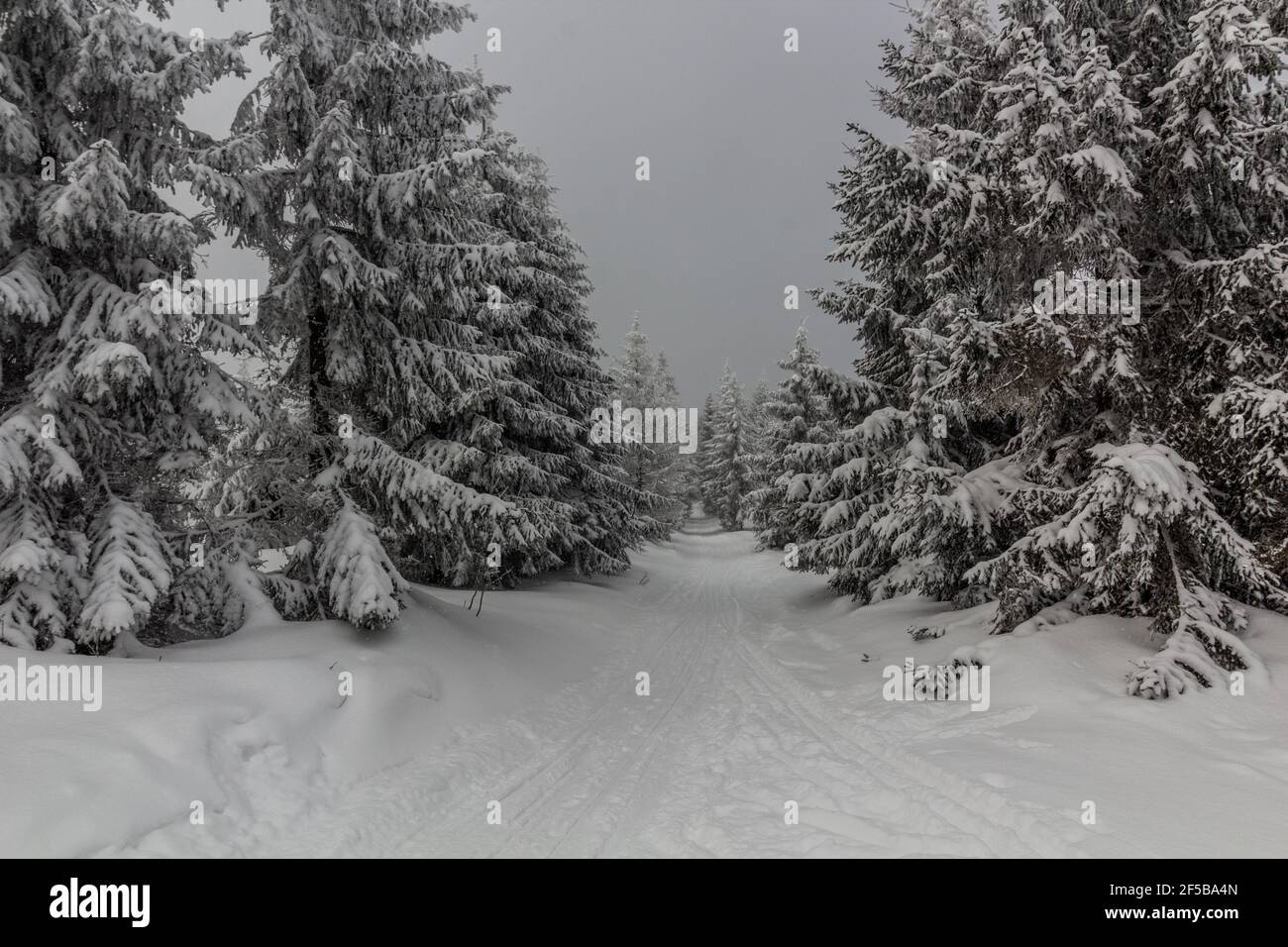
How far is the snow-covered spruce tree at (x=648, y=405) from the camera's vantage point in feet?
122

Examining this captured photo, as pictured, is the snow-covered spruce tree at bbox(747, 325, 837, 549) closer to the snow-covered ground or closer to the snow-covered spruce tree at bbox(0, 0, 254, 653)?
the snow-covered ground

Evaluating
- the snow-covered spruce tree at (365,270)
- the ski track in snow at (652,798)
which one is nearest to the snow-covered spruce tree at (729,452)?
the snow-covered spruce tree at (365,270)

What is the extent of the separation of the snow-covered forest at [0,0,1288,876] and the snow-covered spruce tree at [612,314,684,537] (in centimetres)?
1278

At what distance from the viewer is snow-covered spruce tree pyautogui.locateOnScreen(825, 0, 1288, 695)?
786 cm

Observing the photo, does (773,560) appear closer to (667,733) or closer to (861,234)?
(861,234)

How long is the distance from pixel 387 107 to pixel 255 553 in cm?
743

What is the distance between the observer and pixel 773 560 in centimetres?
3522

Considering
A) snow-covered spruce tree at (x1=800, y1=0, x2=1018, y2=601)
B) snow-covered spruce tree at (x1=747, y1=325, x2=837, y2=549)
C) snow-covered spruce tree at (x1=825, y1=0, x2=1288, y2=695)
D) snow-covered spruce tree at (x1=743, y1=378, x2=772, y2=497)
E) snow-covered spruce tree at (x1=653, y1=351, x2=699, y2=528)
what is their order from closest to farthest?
snow-covered spruce tree at (x1=825, y1=0, x2=1288, y2=695) → snow-covered spruce tree at (x1=800, y1=0, x2=1018, y2=601) → snow-covered spruce tree at (x1=747, y1=325, x2=837, y2=549) → snow-covered spruce tree at (x1=653, y1=351, x2=699, y2=528) → snow-covered spruce tree at (x1=743, y1=378, x2=772, y2=497)

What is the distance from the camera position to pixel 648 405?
47188 millimetres

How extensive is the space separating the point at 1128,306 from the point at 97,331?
12.7 m

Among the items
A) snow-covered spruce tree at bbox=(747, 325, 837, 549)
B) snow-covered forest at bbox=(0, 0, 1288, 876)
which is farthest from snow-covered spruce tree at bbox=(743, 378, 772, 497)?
snow-covered forest at bbox=(0, 0, 1288, 876)

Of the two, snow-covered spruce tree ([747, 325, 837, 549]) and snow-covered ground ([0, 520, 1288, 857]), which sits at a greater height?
snow-covered spruce tree ([747, 325, 837, 549])

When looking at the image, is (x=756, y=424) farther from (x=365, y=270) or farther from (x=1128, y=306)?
(x=365, y=270)

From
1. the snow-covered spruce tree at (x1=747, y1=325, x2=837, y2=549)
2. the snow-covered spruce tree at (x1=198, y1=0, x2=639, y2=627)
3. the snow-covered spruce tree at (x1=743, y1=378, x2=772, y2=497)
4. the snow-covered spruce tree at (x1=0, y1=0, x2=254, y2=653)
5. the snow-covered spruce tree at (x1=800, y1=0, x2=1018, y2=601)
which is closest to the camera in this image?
the snow-covered spruce tree at (x1=0, y1=0, x2=254, y2=653)
